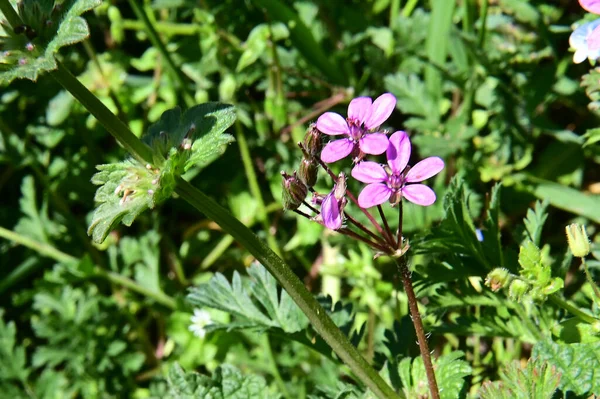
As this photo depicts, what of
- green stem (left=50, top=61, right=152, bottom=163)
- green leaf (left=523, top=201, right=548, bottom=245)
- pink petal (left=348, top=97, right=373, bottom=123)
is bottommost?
green leaf (left=523, top=201, right=548, bottom=245)

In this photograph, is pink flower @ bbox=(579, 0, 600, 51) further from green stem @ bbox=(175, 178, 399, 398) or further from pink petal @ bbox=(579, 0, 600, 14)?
green stem @ bbox=(175, 178, 399, 398)

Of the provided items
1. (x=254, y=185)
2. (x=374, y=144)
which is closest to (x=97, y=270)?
(x=254, y=185)

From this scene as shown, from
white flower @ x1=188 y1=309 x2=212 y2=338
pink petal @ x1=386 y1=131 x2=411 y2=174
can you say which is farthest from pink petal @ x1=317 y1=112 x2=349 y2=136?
white flower @ x1=188 y1=309 x2=212 y2=338

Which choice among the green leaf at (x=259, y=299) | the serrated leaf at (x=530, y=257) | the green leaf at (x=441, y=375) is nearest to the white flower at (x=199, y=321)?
the green leaf at (x=259, y=299)

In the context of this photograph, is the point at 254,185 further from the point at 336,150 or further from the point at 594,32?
the point at 594,32

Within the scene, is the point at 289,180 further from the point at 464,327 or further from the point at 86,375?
the point at 86,375

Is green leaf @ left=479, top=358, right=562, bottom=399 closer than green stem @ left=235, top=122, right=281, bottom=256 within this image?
Yes
